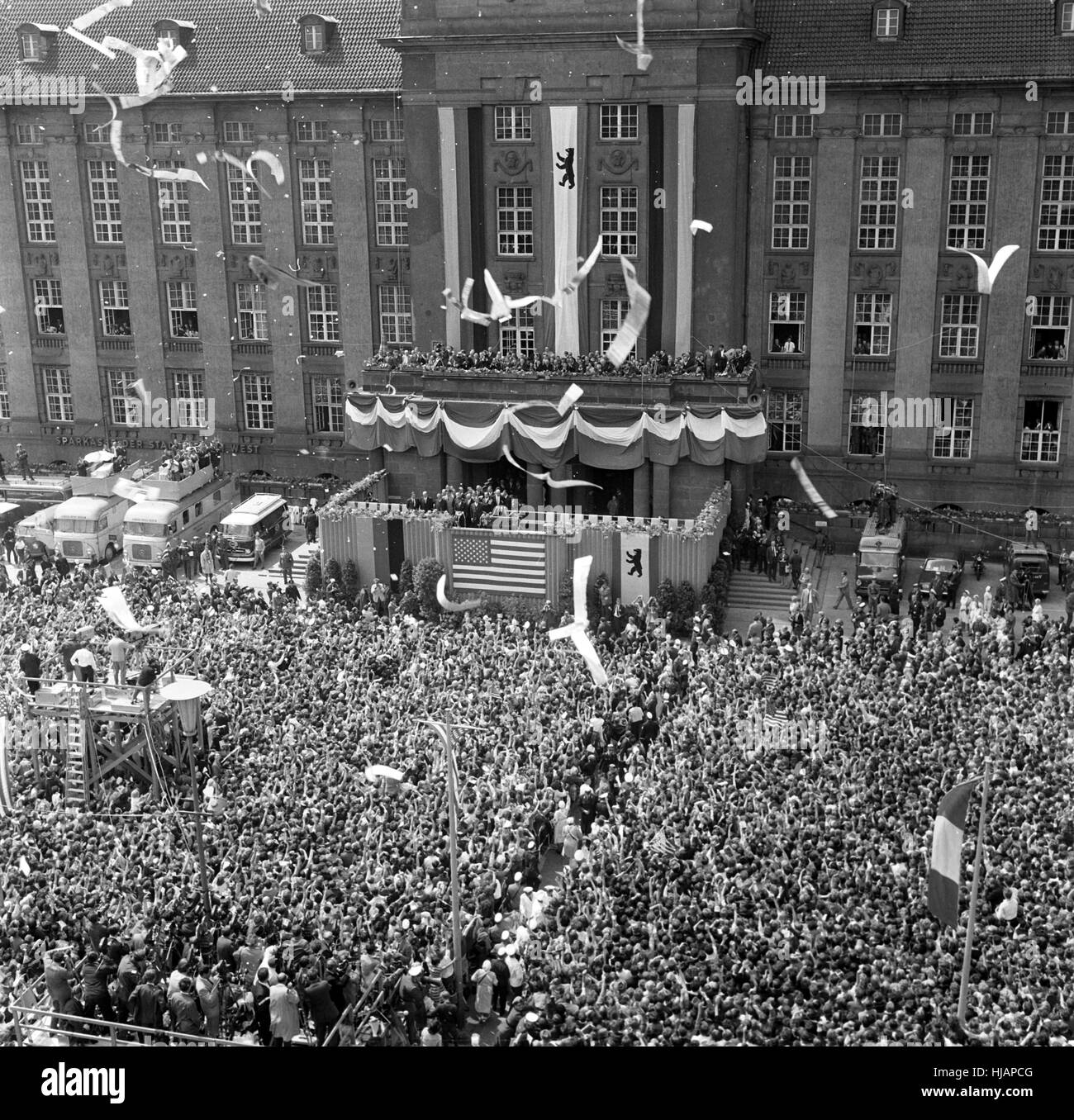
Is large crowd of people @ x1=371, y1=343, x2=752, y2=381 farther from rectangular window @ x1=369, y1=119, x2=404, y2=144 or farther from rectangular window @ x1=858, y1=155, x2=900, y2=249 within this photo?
rectangular window @ x1=369, y1=119, x2=404, y2=144

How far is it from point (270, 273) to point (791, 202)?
71.5 ft

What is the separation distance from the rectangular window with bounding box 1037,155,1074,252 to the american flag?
22201mm

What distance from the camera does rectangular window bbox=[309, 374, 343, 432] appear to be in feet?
205

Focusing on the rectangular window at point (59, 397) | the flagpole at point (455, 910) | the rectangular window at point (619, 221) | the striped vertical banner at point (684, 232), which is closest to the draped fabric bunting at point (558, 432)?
the striped vertical banner at point (684, 232)

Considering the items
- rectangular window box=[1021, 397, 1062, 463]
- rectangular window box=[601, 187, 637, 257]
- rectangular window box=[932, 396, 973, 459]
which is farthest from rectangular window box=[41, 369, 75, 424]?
rectangular window box=[1021, 397, 1062, 463]

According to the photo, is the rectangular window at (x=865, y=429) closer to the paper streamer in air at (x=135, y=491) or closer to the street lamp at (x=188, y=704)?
the paper streamer in air at (x=135, y=491)

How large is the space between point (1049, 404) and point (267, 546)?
30.2 meters

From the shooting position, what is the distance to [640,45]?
52.1 m

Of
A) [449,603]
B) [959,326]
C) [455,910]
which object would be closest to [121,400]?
[449,603]

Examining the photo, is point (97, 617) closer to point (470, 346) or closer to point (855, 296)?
→ point (470, 346)

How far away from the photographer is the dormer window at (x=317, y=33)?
195 feet

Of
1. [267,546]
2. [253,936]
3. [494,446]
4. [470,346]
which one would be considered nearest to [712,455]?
[494,446]

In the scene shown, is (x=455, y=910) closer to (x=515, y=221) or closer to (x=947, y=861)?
(x=947, y=861)

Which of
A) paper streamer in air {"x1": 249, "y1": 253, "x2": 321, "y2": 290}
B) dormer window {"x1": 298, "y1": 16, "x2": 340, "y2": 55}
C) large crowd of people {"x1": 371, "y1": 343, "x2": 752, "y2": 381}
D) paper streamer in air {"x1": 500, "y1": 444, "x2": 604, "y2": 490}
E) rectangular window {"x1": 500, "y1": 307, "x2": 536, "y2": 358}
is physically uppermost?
dormer window {"x1": 298, "y1": 16, "x2": 340, "y2": 55}
